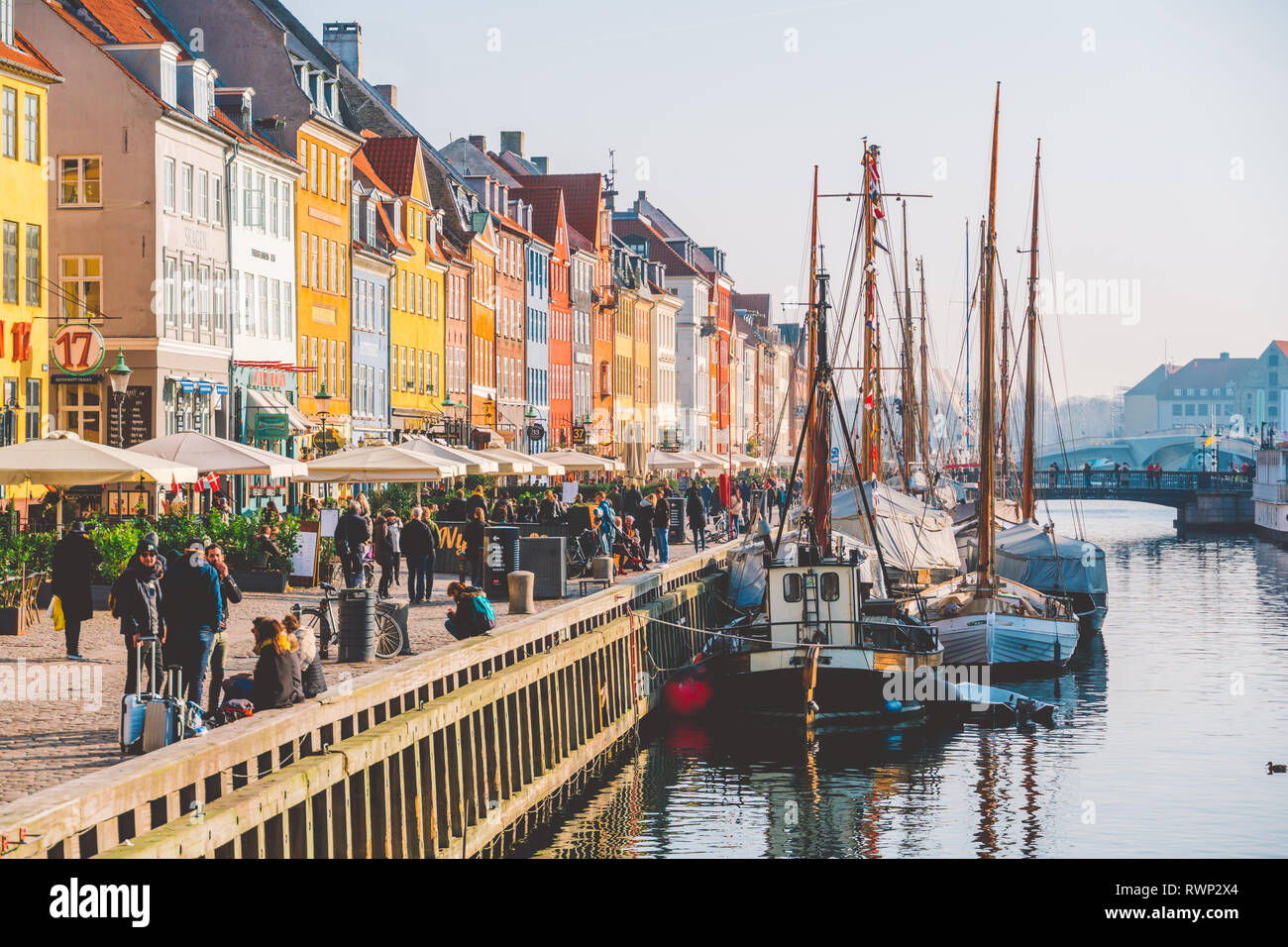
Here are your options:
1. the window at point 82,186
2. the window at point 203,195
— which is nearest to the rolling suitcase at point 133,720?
the window at point 82,186

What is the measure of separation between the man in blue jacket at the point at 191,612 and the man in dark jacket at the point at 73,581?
3.66 metres

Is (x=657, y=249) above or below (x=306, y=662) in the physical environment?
above

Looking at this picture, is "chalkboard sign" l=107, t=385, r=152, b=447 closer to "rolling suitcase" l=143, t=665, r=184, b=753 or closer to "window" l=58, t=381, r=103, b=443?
"window" l=58, t=381, r=103, b=443

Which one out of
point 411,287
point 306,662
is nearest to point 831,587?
point 306,662

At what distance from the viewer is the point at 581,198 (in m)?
122

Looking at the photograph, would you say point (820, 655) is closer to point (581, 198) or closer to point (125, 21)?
point (125, 21)

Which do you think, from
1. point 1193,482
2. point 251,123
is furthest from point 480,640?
point 1193,482

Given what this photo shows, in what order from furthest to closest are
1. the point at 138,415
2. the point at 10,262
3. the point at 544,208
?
the point at 544,208 → the point at 138,415 → the point at 10,262

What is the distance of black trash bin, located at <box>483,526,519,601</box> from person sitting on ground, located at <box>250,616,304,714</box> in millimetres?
17952

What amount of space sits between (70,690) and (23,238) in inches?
992

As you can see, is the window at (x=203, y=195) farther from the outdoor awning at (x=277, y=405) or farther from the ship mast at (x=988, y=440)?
the ship mast at (x=988, y=440)

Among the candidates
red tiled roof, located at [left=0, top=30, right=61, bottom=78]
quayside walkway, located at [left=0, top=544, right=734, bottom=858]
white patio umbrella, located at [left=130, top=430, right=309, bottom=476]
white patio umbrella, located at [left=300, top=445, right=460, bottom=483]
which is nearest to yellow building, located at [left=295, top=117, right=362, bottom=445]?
red tiled roof, located at [left=0, top=30, right=61, bottom=78]

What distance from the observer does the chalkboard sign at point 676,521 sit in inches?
2464
